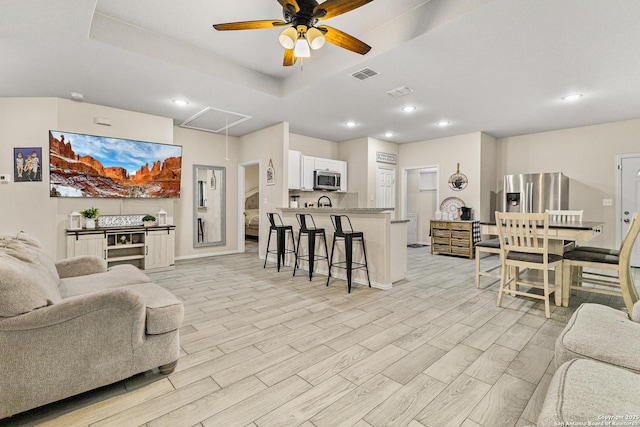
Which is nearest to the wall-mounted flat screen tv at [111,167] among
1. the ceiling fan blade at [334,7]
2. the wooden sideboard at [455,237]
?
the ceiling fan blade at [334,7]

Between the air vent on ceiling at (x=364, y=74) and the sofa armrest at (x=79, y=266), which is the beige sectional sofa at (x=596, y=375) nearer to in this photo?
the air vent on ceiling at (x=364, y=74)

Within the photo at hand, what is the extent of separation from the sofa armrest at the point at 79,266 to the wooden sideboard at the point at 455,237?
239 inches

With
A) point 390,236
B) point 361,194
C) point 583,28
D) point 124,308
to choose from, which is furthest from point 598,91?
point 124,308

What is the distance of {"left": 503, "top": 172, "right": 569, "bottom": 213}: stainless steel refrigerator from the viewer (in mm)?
5789

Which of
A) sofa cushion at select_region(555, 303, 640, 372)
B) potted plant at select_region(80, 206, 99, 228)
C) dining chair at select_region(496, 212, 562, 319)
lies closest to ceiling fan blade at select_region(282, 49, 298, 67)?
dining chair at select_region(496, 212, 562, 319)

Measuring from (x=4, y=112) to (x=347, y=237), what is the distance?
514 cm

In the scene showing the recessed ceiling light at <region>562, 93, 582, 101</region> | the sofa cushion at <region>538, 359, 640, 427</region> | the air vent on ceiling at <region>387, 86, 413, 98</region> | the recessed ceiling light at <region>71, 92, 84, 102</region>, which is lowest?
the sofa cushion at <region>538, 359, 640, 427</region>

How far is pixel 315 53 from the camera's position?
3822 mm

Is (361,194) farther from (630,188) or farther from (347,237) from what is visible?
(630,188)

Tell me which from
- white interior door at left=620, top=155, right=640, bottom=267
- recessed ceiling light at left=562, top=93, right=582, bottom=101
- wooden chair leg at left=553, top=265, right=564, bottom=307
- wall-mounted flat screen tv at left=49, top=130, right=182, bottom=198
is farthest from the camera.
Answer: white interior door at left=620, top=155, right=640, bottom=267

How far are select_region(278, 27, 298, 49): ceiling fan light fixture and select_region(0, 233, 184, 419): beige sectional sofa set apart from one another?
2.17 metres

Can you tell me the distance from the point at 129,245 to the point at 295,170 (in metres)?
3.21

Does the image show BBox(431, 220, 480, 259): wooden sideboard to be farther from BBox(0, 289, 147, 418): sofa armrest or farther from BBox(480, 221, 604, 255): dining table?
BBox(0, 289, 147, 418): sofa armrest

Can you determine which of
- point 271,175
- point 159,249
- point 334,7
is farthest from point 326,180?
point 334,7
